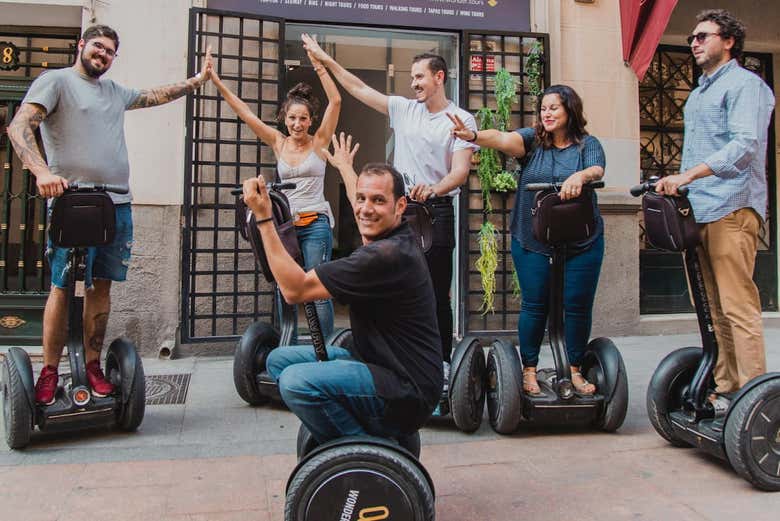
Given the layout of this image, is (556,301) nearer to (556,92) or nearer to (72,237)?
(556,92)

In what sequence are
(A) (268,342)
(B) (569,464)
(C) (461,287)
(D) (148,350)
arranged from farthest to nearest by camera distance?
1. (C) (461,287)
2. (D) (148,350)
3. (A) (268,342)
4. (B) (569,464)

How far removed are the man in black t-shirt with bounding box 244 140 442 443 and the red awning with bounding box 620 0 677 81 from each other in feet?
16.0

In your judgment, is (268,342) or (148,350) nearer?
(268,342)

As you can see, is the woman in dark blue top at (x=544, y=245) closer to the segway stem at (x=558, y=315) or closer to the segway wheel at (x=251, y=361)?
the segway stem at (x=558, y=315)

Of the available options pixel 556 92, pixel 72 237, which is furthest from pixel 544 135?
pixel 72 237

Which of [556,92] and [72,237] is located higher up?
[556,92]

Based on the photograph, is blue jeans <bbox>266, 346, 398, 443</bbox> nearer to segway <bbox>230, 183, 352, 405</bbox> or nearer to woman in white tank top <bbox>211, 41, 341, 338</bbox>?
segway <bbox>230, 183, 352, 405</bbox>

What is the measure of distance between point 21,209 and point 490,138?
4.64 meters

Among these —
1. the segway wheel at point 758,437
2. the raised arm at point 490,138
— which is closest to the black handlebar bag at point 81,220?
the raised arm at point 490,138

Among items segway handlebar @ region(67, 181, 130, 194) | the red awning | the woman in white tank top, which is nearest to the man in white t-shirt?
the woman in white tank top

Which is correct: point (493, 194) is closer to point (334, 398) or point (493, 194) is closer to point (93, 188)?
point (93, 188)

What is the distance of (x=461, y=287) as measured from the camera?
261 inches

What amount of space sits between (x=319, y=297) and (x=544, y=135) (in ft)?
7.12

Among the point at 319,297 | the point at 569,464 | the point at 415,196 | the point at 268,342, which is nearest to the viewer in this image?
the point at 319,297
